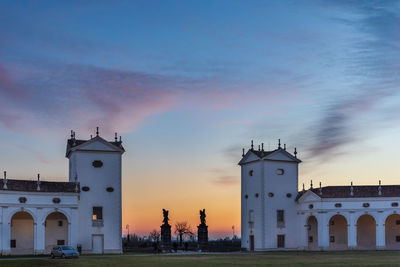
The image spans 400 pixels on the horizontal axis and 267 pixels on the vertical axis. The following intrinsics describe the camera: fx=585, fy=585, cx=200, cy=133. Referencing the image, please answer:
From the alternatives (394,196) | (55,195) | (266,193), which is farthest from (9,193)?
(394,196)

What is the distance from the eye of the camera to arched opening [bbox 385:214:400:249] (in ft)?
230

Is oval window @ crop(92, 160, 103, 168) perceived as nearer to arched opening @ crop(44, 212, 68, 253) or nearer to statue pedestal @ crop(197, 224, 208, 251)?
arched opening @ crop(44, 212, 68, 253)

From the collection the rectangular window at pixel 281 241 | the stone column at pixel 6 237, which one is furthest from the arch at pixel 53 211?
the rectangular window at pixel 281 241

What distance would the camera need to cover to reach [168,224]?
70.6 meters

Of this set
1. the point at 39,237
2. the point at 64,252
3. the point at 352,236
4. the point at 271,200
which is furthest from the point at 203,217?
the point at 64,252

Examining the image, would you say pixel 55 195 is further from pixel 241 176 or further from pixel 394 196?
pixel 394 196

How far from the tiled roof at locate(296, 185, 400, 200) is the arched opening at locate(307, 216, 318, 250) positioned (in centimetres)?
419

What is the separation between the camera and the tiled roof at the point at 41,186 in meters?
57.1

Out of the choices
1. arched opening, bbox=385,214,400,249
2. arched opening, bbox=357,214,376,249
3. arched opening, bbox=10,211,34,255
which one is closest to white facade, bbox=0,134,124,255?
arched opening, bbox=10,211,34,255

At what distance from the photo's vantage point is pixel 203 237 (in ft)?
231

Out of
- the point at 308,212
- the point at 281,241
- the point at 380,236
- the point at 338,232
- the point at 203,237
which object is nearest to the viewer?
the point at 380,236

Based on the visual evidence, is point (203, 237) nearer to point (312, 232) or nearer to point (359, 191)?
point (312, 232)

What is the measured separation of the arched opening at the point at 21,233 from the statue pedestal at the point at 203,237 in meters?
19.4

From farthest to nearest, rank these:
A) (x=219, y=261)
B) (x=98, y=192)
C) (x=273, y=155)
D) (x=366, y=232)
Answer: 1. (x=273, y=155)
2. (x=366, y=232)
3. (x=98, y=192)
4. (x=219, y=261)
